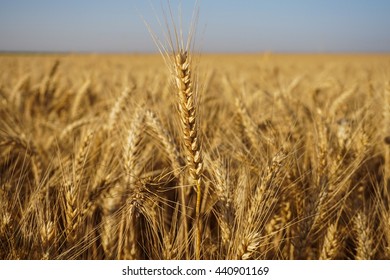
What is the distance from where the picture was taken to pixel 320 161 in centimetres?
121

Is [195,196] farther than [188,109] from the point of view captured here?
Yes

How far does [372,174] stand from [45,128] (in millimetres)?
1866

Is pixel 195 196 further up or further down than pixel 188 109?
further down

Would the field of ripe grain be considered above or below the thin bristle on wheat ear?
below

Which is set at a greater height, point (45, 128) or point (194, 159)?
point (194, 159)

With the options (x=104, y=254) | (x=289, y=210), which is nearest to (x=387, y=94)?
(x=289, y=210)

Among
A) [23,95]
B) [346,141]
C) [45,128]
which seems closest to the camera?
[346,141]

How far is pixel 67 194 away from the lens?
1000 millimetres

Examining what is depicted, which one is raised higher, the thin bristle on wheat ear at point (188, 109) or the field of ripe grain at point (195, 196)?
the thin bristle on wheat ear at point (188, 109)
